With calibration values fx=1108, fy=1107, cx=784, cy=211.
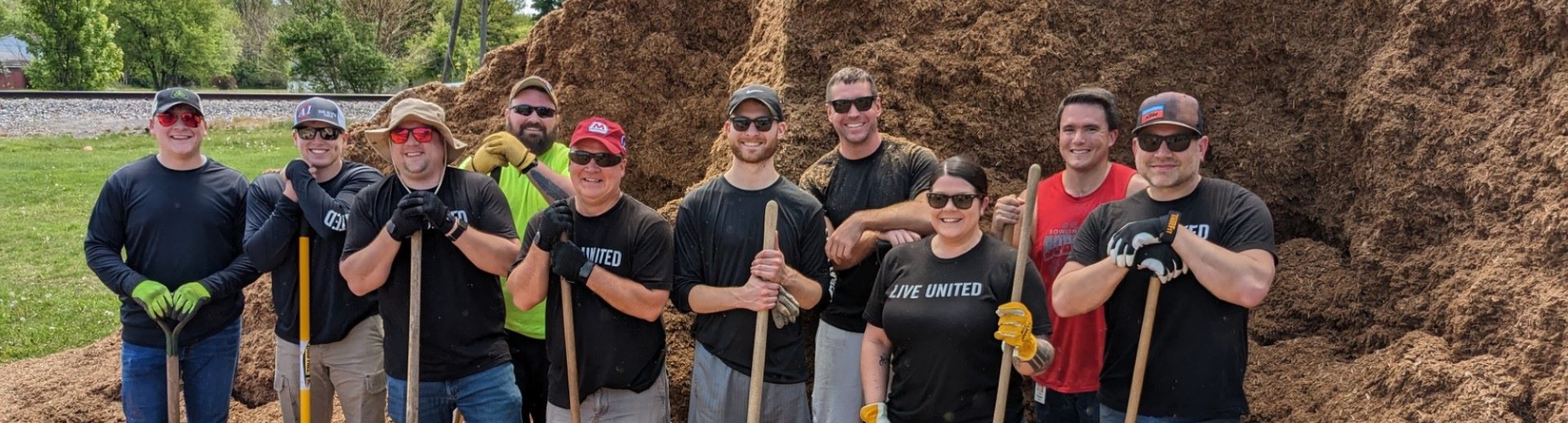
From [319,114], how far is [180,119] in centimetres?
79

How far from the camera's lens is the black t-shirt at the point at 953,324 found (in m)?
3.79

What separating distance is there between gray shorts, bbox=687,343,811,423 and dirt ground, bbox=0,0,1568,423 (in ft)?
3.86

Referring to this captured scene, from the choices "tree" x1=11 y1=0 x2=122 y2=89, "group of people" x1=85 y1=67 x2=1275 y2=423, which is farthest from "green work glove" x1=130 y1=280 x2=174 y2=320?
"tree" x1=11 y1=0 x2=122 y2=89

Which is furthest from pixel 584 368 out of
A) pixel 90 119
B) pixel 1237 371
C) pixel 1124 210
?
pixel 90 119

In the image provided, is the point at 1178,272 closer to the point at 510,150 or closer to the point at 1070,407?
the point at 1070,407

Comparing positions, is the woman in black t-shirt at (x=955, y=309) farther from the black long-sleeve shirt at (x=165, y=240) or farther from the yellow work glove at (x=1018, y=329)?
the black long-sleeve shirt at (x=165, y=240)

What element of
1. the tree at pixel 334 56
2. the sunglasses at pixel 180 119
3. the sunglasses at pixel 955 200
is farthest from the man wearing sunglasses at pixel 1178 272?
the tree at pixel 334 56

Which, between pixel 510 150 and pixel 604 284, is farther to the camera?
pixel 510 150

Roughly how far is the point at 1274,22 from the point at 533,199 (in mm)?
3731

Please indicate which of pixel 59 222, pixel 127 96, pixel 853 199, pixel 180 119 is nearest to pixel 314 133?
pixel 180 119

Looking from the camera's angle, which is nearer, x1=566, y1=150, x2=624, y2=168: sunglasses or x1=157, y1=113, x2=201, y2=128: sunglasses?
x1=566, y1=150, x2=624, y2=168: sunglasses

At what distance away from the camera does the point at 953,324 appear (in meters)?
3.78

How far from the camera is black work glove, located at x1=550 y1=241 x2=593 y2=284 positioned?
4.07 metres

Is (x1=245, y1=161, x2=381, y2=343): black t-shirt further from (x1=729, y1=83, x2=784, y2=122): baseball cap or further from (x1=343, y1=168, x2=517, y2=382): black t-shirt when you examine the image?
(x1=729, y1=83, x2=784, y2=122): baseball cap
